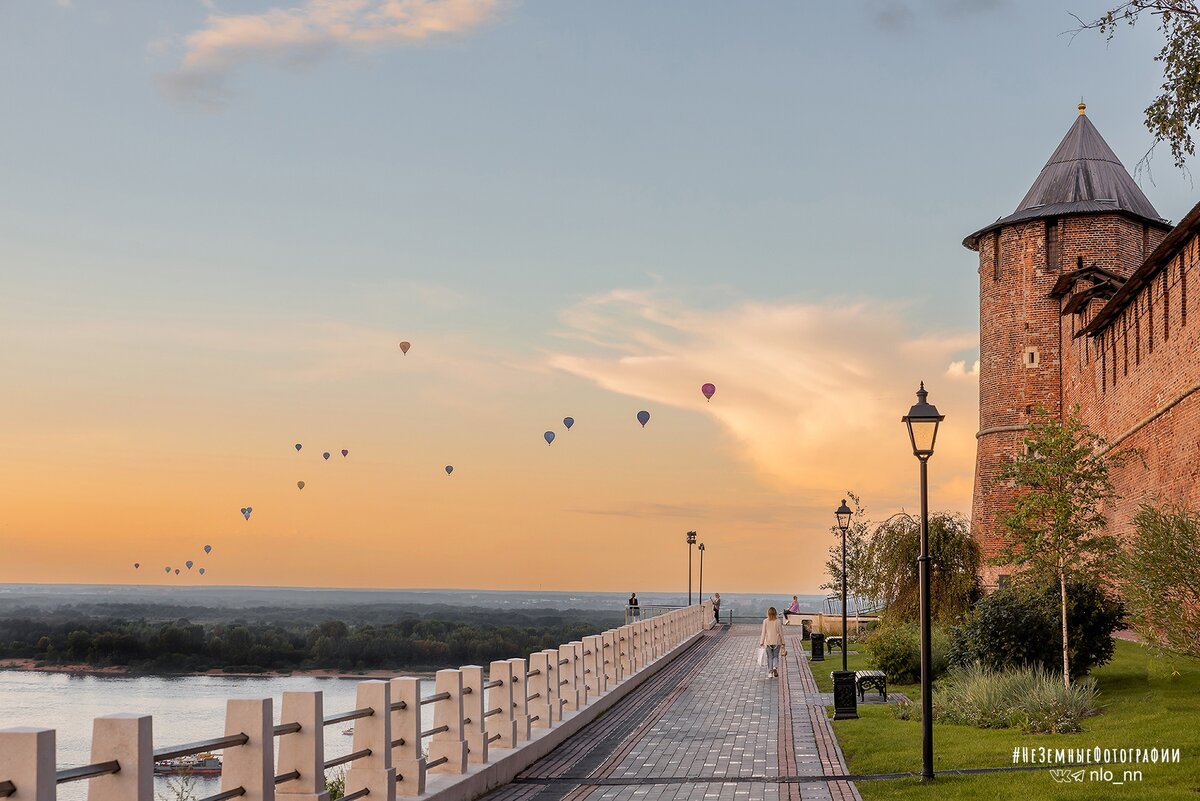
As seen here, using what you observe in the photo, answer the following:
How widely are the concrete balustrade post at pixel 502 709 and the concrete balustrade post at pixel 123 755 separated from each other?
24.8ft

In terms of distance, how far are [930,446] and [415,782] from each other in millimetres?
6826

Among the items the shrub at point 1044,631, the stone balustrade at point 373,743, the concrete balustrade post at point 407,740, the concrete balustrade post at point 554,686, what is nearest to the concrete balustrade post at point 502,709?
the stone balustrade at point 373,743

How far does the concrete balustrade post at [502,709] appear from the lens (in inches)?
559

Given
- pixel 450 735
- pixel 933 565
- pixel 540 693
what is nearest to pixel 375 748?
pixel 450 735

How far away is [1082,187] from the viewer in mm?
58531

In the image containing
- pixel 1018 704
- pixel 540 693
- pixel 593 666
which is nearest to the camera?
pixel 540 693

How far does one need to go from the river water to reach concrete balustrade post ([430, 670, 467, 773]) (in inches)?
3161

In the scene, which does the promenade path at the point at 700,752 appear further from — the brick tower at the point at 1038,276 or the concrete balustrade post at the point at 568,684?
the brick tower at the point at 1038,276

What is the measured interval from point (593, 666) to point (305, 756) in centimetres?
1265

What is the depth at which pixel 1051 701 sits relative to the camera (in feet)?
56.6

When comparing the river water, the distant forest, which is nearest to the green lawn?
the river water

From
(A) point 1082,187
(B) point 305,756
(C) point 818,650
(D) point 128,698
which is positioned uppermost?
(A) point 1082,187

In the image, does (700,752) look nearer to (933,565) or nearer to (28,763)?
(28,763)

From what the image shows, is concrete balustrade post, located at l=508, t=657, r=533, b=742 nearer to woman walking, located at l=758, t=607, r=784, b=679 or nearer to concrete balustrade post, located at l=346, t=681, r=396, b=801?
concrete balustrade post, located at l=346, t=681, r=396, b=801
